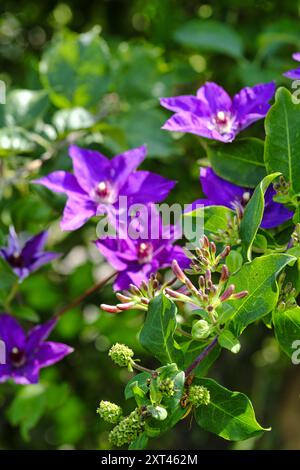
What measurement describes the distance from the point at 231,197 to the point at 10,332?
1.14 feet

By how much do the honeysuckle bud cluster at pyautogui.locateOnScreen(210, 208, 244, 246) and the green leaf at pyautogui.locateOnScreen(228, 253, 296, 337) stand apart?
9 cm

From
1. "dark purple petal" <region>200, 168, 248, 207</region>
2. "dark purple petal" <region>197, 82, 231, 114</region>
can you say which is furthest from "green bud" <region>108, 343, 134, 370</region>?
"dark purple petal" <region>197, 82, 231, 114</region>

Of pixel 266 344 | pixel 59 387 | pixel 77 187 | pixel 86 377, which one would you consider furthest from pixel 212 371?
pixel 77 187

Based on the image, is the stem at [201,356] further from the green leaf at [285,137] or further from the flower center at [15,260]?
the flower center at [15,260]

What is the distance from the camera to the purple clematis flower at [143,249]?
870mm

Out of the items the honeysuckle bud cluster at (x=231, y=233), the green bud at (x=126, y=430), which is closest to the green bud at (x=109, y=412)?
the green bud at (x=126, y=430)

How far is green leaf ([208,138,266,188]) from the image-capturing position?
88 cm

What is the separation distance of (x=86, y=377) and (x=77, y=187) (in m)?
0.68

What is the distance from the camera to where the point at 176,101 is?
0.90 m

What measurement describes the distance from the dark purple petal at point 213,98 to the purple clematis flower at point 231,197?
0.27 feet

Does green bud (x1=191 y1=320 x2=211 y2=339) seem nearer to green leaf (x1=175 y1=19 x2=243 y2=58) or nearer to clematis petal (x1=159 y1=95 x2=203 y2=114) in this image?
clematis petal (x1=159 y1=95 x2=203 y2=114)

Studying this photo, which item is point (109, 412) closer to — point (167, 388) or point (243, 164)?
point (167, 388)
